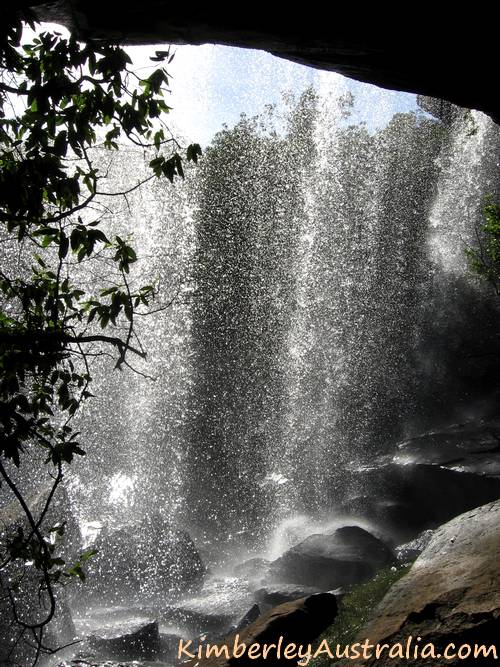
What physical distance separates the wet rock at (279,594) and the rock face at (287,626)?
5.20 meters

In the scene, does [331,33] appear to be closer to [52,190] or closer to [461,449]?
[52,190]

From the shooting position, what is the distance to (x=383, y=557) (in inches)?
412

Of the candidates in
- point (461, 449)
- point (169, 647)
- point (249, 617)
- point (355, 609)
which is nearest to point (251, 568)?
point (169, 647)

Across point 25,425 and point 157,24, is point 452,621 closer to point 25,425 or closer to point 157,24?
point 25,425

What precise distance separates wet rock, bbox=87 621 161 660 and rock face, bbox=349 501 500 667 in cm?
603

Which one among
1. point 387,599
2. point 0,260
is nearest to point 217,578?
point 387,599

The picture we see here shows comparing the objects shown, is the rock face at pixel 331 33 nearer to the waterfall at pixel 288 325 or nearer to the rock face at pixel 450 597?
the rock face at pixel 450 597

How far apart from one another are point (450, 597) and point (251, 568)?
10.7 metres

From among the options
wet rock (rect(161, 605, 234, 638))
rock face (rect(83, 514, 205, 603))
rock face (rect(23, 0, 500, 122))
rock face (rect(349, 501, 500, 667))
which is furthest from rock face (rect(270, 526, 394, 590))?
rock face (rect(23, 0, 500, 122))

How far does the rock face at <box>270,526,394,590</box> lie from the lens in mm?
10156

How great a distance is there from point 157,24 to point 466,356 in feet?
67.7

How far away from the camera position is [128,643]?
28.6 ft

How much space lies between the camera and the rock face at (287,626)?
4.38 metres

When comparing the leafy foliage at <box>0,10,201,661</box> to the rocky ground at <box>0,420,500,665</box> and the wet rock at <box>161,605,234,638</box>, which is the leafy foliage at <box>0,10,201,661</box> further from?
the wet rock at <box>161,605,234,638</box>
